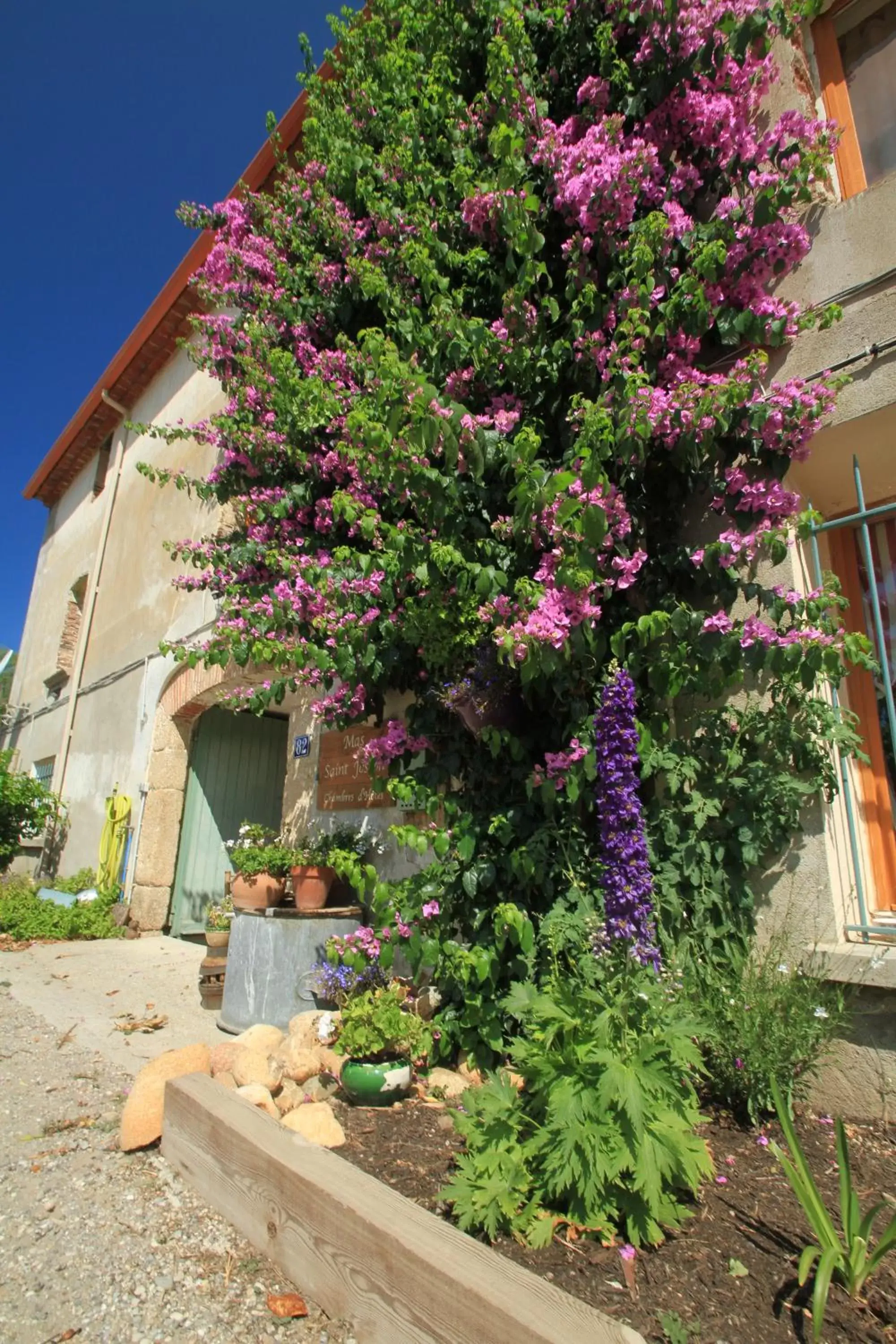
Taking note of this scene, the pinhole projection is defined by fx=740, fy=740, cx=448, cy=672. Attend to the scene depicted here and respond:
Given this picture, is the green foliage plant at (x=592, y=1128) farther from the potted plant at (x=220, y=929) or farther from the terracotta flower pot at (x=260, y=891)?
the potted plant at (x=220, y=929)

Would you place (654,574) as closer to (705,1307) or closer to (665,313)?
(665,313)

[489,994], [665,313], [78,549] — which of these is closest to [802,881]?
[489,994]

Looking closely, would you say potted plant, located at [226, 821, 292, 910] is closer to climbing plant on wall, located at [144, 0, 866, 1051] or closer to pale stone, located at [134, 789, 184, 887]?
climbing plant on wall, located at [144, 0, 866, 1051]

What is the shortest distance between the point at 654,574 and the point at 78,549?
37.0 ft

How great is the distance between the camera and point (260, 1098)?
2707mm

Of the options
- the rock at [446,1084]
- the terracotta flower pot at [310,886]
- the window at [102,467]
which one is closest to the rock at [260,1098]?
the rock at [446,1084]

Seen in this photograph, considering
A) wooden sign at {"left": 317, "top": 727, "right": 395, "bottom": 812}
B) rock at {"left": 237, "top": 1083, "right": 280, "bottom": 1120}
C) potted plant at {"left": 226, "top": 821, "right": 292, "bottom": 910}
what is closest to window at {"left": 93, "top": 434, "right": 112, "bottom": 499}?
wooden sign at {"left": 317, "top": 727, "right": 395, "bottom": 812}

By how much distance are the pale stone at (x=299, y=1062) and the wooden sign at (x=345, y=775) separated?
1.61 meters

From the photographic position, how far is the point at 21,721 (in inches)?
517

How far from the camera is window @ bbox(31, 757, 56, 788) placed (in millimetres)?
11406

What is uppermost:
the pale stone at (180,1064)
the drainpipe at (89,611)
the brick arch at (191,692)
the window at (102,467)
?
the window at (102,467)

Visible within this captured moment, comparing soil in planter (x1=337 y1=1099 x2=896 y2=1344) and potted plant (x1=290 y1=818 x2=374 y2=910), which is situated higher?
potted plant (x1=290 y1=818 x2=374 y2=910)

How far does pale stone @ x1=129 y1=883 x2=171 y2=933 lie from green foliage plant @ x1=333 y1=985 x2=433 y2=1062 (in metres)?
4.89

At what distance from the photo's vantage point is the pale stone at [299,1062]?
3.08 m
